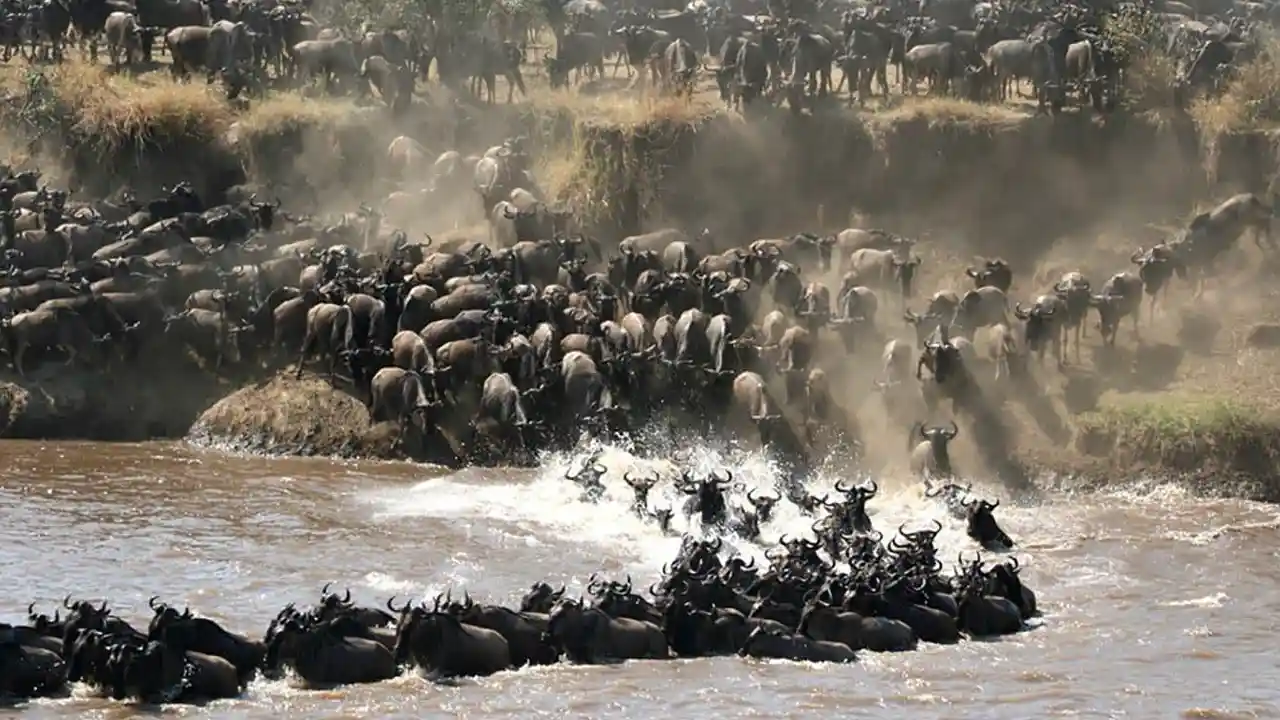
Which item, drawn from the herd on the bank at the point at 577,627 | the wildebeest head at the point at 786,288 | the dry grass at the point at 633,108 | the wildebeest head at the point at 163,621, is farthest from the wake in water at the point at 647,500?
the dry grass at the point at 633,108

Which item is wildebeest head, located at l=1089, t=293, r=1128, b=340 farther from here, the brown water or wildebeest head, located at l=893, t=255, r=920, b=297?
the brown water

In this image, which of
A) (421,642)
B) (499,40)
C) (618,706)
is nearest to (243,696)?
(421,642)

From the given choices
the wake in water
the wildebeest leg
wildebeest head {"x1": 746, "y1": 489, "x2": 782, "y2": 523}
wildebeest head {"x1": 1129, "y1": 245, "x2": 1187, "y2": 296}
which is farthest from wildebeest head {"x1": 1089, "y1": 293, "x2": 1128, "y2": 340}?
the wildebeest leg

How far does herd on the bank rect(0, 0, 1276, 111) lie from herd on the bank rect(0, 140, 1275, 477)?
3.20m

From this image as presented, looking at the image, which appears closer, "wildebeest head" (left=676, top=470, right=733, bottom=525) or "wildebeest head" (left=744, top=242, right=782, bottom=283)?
"wildebeest head" (left=676, top=470, right=733, bottom=525)

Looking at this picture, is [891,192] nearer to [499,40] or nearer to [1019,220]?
[1019,220]

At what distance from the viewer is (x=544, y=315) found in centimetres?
2541

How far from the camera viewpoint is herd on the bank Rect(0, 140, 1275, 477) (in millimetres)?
23984

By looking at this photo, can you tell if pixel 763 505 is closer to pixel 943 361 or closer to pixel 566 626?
pixel 943 361

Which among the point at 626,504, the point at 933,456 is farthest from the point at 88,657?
the point at 933,456

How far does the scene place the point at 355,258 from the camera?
2709 cm

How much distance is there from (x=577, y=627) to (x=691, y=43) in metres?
19.5

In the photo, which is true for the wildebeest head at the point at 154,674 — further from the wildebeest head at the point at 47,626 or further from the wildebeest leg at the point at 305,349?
the wildebeest leg at the point at 305,349

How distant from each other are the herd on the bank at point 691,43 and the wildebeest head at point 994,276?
413 centimetres
